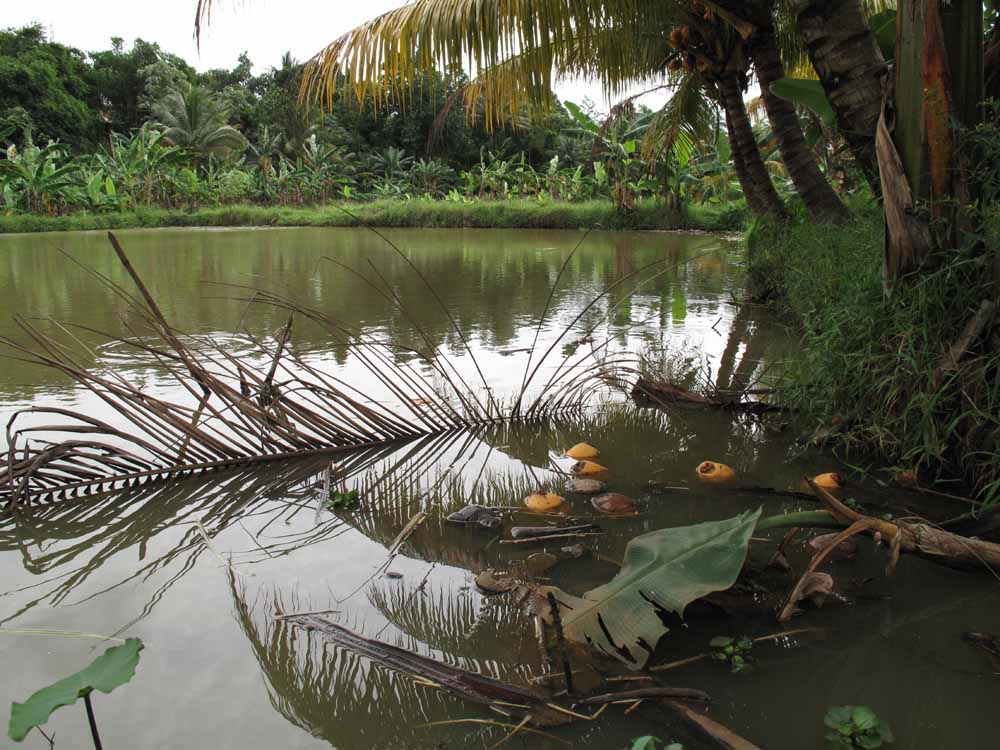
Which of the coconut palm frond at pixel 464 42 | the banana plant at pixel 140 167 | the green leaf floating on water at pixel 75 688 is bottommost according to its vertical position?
the green leaf floating on water at pixel 75 688

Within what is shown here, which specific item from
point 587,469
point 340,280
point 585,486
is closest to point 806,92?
point 587,469

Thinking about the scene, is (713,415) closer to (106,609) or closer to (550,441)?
(550,441)

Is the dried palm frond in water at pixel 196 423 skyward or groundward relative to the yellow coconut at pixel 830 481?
skyward

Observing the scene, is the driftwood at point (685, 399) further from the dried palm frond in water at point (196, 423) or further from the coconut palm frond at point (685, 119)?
the coconut palm frond at point (685, 119)

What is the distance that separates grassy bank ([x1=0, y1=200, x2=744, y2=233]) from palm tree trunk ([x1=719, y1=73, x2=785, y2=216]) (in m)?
10.3

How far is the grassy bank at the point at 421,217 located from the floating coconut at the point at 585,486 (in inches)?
630

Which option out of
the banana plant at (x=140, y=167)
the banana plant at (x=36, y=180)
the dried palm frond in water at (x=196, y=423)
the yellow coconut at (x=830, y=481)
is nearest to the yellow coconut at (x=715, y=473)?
the yellow coconut at (x=830, y=481)

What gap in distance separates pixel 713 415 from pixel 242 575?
7.33 feet

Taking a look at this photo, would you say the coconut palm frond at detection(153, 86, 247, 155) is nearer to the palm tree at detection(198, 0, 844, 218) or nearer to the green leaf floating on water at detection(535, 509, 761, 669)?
the palm tree at detection(198, 0, 844, 218)

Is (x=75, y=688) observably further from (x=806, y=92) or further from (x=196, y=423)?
(x=806, y=92)

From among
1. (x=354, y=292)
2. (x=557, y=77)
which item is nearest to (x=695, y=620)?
(x=557, y=77)

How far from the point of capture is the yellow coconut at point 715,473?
2594mm

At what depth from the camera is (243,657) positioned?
162 cm

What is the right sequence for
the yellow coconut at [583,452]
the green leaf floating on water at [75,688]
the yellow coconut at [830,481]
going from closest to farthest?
the green leaf floating on water at [75,688], the yellow coconut at [830,481], the yellow coconut at [583,452]
